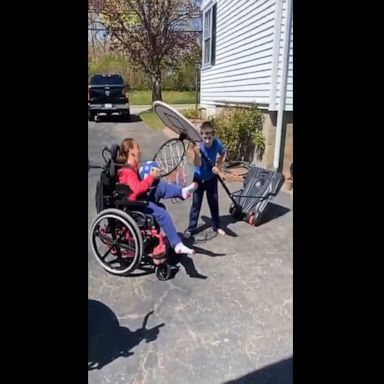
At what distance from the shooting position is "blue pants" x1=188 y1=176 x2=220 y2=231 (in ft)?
7.43

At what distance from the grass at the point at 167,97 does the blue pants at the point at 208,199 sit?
0.67 metres

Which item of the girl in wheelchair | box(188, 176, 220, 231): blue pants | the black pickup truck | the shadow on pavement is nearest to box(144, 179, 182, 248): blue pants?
the girl in wheelchair

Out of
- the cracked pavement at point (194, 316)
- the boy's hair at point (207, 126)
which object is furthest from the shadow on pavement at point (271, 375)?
the boy's hair at point (207, 126)

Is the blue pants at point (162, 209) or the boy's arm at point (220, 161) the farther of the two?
the boy's arm at point (220, 161)

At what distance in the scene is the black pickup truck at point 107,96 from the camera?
945 millimetres

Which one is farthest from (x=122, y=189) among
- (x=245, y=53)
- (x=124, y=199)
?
(x=245, y=53)

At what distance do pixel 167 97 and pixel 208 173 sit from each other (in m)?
0.89

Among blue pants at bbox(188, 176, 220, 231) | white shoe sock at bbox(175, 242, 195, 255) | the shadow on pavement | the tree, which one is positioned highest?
the tree

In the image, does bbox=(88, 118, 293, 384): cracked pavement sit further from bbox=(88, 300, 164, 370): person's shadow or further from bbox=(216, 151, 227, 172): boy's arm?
bbox=(216, 151, 227, 172): boy's arm

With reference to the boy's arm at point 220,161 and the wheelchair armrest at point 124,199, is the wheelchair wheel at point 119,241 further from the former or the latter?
the boy's arm at point 220,161
